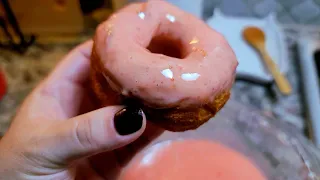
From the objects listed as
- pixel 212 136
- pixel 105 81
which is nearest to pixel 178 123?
pixel 105 81

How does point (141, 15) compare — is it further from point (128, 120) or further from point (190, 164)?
point (190, 164)

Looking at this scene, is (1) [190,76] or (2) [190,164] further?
(2) [190,164]

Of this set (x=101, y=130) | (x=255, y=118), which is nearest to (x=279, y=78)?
(x=255, y=118)

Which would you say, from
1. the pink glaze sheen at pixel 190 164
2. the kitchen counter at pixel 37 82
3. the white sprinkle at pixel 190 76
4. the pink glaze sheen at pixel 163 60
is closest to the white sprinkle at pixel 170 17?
the pink glaze sheen at pixel 163 60

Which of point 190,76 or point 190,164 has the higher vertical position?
point 190,76

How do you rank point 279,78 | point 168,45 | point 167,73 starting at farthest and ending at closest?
point 279,78, point 168,45, point 167,73

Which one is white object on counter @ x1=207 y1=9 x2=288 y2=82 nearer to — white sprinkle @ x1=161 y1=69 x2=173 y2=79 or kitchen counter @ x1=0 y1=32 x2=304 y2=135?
kitchen counter @ x1=0 y1=32 x2=304 y2=135

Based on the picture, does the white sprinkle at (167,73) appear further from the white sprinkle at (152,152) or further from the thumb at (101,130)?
the white sprinkle at (152,152)
